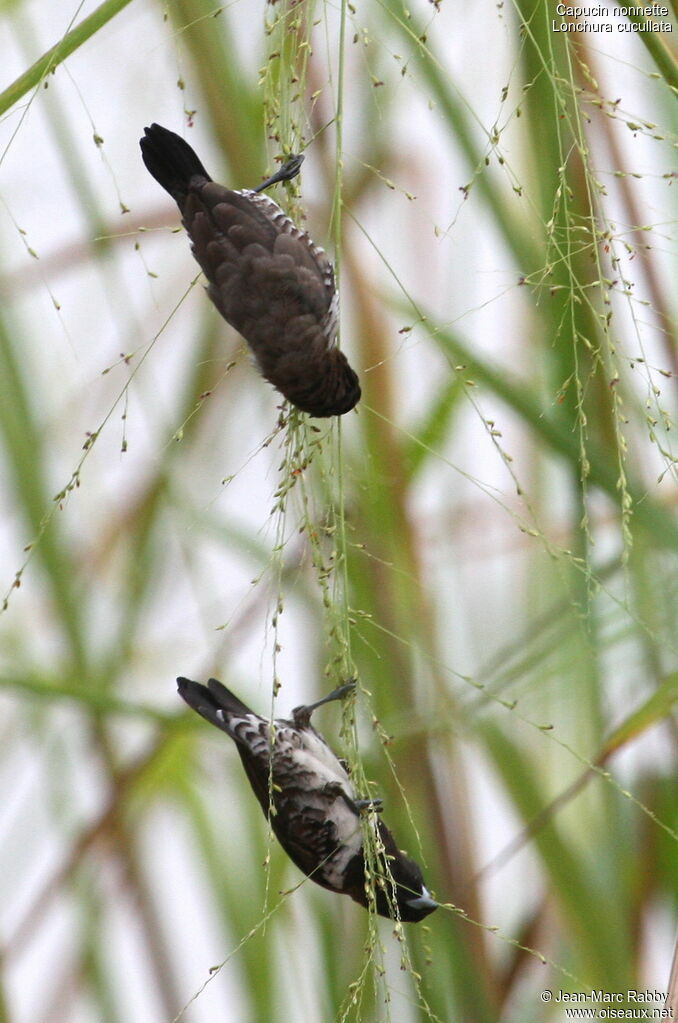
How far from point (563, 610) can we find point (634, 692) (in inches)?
5.9

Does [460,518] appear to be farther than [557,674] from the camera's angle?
Yes

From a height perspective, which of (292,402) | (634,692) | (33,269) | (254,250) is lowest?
(634,692)

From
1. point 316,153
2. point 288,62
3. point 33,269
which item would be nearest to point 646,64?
point 316,153

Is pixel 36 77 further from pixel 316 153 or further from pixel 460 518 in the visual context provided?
pixel 460 518

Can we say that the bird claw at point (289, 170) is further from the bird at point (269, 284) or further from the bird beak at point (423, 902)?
the bird beak at point (423, 902)

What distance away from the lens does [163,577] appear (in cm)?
129

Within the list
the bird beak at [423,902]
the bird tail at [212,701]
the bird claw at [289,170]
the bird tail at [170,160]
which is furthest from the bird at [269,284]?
the bird beak at [423,902]

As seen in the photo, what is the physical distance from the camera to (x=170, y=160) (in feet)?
2.73

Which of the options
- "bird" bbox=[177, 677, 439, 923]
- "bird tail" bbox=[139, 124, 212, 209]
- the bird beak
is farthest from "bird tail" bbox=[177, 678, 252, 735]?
"bird tail" bbox=[139, 124, 212, 209]

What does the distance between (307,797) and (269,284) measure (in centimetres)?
43

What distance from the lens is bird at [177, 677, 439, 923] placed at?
2.77 feet

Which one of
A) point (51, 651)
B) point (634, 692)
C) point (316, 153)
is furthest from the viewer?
point (51, 651)

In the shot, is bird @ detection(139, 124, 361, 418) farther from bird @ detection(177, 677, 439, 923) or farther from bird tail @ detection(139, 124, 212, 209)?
bird @ detection(177, 677, 439, 923)

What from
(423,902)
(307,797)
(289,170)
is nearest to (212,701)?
(307,797)
